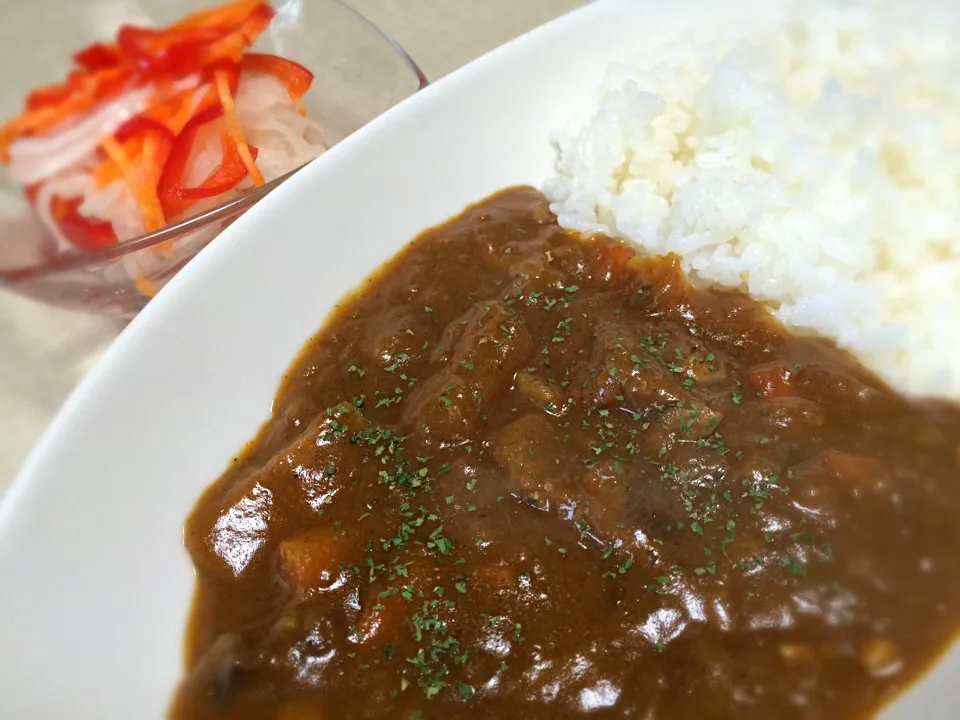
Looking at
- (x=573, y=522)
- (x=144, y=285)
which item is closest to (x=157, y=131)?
(x=144, y=285)

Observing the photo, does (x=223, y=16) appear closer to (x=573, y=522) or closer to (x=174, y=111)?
(x=174, y=111)

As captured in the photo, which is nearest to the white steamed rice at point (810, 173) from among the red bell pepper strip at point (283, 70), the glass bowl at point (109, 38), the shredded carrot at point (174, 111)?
the glass bowl at point (109, 38)

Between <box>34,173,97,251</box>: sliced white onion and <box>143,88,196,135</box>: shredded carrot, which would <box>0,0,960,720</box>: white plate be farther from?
<box>34,173,97,251</box>: sliced white onion

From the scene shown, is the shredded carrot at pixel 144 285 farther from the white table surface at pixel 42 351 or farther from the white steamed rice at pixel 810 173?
the white steamed rice at pixel 810 173

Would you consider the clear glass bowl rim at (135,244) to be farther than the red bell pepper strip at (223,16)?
No

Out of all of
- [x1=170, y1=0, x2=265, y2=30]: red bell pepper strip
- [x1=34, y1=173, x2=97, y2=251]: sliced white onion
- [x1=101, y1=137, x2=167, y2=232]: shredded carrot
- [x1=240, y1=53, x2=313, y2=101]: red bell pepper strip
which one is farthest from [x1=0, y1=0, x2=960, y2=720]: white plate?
[x1=170, y1=0, x2=265, y2=30]: red bell pepper strip

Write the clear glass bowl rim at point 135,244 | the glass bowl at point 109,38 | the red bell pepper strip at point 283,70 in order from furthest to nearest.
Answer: the red bell pepper strip at point 283,70 < the glass bowl at point 109,38 < the clear glass bowl rim at point 135,244

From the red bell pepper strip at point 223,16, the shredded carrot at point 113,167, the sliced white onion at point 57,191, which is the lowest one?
the sliced white onion at point 57,191
